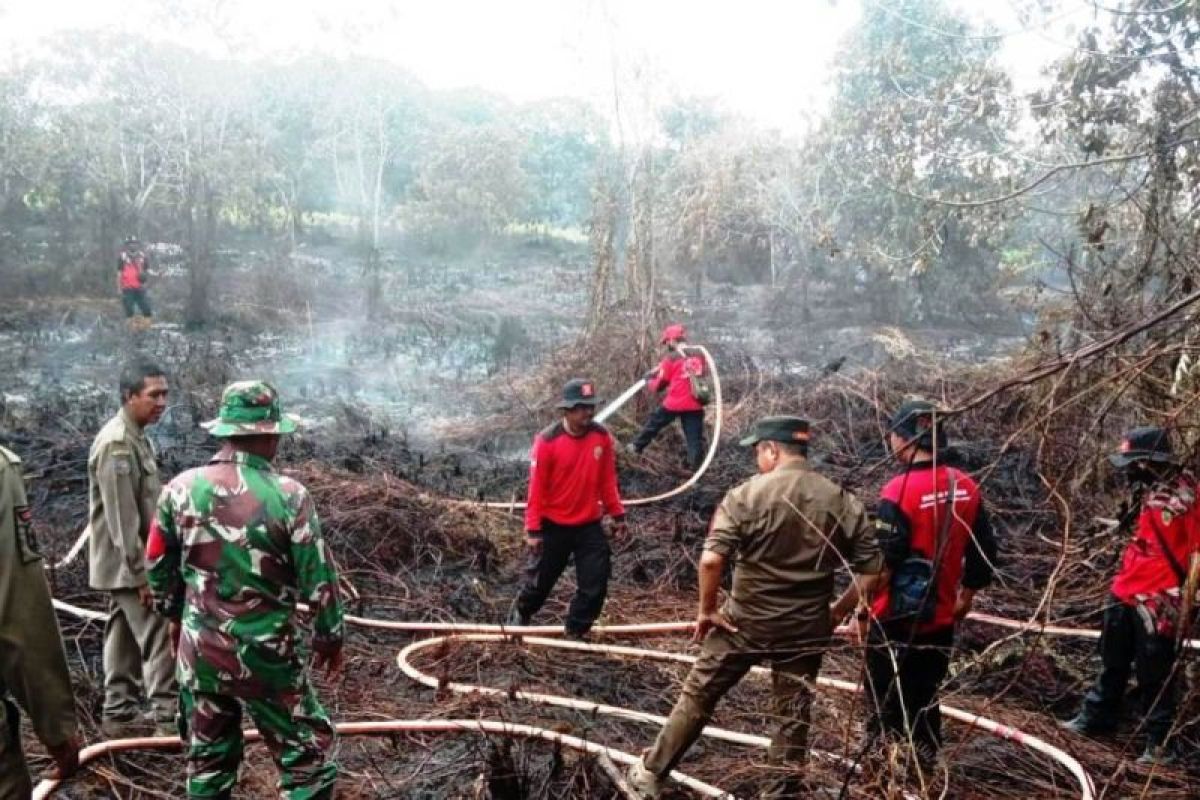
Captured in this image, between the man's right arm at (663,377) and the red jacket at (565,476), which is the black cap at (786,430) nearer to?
the red jacket at (565,476)

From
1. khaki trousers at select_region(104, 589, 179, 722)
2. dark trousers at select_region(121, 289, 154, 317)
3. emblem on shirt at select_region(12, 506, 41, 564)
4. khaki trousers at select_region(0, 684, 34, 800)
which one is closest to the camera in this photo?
khaki trousers at select_region(0, 684, 34, 800)

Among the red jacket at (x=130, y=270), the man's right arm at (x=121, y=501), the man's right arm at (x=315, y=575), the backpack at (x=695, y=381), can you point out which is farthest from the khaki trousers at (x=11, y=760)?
the red jacket at (x=130, y=270)

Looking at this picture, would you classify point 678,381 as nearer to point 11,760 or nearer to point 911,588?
point 911,588

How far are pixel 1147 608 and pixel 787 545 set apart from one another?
1.90 m

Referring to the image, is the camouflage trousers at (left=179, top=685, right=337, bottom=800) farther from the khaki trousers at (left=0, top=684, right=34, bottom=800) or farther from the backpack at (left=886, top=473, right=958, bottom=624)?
the backpack at (left=886, top=473, right=958, bottom=624)

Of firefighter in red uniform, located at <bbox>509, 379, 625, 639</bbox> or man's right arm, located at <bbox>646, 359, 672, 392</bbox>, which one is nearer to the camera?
firefighter in red uniform, located at <bbox>509, 379, 625, 639</bbox>

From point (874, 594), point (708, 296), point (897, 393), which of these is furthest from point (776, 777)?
point (708, 296)

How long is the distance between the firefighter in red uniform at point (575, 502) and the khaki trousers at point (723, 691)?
168cm

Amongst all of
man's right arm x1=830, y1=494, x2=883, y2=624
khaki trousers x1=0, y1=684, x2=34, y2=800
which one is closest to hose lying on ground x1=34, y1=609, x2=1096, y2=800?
man's right arm x1=830, y1=494, x2=883, y2=624

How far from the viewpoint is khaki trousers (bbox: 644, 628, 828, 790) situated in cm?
350

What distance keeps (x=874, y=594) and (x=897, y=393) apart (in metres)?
8.13

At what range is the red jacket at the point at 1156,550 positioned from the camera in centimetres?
379

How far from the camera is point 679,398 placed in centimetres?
891

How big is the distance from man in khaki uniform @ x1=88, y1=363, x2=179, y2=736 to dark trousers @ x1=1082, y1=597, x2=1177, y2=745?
4331 millimetres
